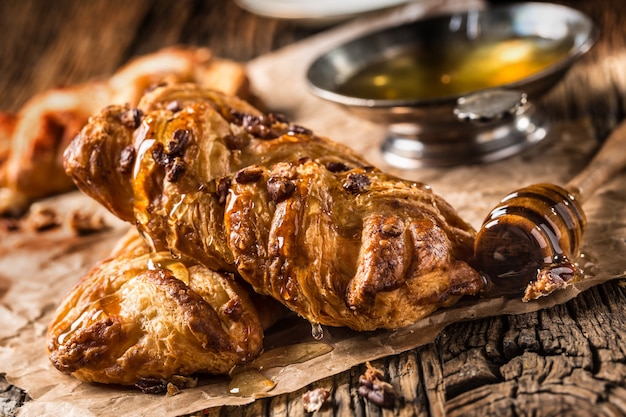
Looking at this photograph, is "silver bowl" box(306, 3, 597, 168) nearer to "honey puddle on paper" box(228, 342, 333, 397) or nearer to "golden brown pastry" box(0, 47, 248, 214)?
"golden brown pastry" box(0, 47, 248, 214)

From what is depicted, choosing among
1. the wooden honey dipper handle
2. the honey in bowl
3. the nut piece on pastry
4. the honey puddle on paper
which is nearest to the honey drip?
the honey puddle on paper

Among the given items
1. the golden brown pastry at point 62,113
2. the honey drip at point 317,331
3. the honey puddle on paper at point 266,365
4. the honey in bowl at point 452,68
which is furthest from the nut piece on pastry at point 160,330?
the golden brown pastry at point 62,113

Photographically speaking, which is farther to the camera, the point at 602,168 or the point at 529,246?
the point at 602,168

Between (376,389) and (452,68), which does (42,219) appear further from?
(376,389)

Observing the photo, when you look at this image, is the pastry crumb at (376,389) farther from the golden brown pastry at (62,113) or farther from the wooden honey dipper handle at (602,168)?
the golden brown pastry at (62,113)

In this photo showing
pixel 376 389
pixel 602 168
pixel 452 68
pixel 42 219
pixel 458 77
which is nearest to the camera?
pixel 376 389

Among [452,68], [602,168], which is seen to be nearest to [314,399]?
[602,168]

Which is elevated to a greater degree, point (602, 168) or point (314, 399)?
point (602, 168)

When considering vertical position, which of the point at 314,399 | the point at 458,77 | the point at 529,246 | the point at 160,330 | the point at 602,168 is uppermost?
the point at 458,77
